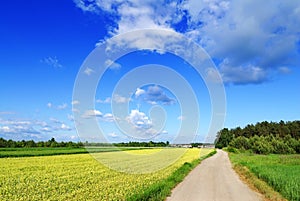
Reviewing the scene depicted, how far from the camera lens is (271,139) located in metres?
83.6

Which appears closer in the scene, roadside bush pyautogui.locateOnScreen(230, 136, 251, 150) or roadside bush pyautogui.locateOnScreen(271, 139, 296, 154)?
roadside bush pyautogui.locateOnScreen(271, 139, 296, 154)

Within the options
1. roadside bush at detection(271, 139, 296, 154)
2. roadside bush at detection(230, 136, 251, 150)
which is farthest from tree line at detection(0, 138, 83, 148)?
roadside bush at detection(271, 139, 296, 154)

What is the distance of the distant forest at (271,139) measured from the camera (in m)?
80.1

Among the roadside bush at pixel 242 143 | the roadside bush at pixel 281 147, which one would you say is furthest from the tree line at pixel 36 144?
the roadside bush at pixel 281 147

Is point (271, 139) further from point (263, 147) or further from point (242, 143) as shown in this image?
point (242, 143)

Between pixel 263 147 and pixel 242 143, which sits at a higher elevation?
pixel 242 143

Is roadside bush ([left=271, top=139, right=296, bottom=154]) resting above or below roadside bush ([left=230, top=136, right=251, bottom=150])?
below

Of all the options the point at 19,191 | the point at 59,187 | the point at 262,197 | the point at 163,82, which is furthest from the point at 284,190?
the point at 163,82

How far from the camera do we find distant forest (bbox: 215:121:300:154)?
80.1 metres

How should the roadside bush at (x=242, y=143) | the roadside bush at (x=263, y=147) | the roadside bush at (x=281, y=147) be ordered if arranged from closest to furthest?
the roadside bush at (x=263, y=147) < the roadside bush at (x=281, y=147) < the roadside bush at (x=242, y=143)

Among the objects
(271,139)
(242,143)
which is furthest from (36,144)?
(271,139)

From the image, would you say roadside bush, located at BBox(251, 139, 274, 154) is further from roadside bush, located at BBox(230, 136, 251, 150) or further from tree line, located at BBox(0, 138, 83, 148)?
tree line, located at BBox(0, 138, 83, 148)

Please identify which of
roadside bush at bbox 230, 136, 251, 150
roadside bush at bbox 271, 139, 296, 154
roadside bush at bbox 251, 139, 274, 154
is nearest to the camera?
roadside bush at bbox 251, 139, 274, 154

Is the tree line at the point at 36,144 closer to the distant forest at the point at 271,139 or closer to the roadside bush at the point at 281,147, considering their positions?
the distant forest at the point at 271,139
